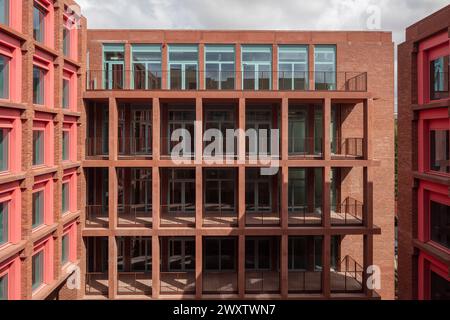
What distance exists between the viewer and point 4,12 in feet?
36.4

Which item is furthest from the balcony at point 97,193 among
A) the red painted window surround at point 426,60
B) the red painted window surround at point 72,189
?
the red painted window surround at point 426,60

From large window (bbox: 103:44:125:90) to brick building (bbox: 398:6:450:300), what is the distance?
1371 centimetres

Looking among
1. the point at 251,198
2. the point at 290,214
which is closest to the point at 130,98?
the point at 251,198

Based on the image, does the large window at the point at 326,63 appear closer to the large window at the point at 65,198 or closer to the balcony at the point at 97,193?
the balcony at the point at 97,193

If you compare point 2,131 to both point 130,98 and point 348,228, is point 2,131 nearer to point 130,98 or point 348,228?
point 130,98

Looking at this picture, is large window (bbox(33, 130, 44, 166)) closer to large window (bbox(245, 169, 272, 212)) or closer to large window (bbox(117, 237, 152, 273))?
large window (bbox(117, 237, 152, 273))

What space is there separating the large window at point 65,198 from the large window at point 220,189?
6.93m

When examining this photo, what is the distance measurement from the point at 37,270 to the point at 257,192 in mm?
11034

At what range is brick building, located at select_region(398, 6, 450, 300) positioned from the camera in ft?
40.5

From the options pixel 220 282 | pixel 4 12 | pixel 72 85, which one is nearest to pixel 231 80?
pixel 72 85

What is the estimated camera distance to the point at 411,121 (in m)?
13.9

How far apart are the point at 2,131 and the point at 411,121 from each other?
1491 centimetres

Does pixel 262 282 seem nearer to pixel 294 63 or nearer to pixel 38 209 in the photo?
pixel 38 209

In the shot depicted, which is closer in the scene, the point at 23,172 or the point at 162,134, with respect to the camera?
the point at 23,172
